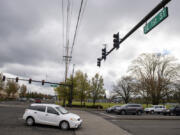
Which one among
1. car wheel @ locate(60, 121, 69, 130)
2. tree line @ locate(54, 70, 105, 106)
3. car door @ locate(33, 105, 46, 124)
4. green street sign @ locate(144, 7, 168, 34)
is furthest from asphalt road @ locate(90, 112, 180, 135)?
tree line @ locate(54, 70, 105, 106)

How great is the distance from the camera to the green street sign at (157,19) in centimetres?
604

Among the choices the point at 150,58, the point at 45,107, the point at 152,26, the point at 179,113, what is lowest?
the point at 179,113

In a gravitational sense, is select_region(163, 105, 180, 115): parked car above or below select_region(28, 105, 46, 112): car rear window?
below

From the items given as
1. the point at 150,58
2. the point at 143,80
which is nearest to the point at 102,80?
the point at 143,80

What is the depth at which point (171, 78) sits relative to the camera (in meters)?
41.1

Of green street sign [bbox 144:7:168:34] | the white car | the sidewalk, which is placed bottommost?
the sidewalk

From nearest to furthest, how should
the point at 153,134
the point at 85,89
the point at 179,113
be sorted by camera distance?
the point at 153,134
the point at 179,113
the point at 85,89

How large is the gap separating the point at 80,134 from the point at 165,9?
7870 mm

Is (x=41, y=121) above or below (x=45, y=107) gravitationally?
below

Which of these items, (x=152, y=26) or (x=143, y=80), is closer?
(x=152, y=26)

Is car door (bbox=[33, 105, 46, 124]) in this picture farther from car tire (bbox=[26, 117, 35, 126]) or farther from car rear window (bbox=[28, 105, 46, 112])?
car tire (bbox=[26, 117, 35, 126])

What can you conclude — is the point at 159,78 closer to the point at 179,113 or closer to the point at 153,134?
the point at 179,113

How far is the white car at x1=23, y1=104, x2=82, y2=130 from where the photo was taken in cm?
1077

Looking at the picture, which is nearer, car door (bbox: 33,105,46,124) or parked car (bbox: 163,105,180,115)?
car door (bbox: 33,105,46,124)
